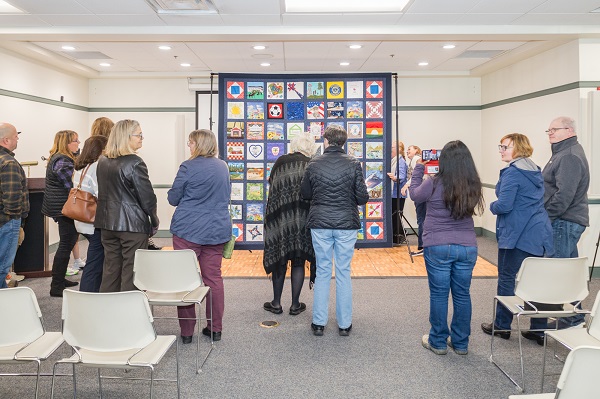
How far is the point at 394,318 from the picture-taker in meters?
4.35

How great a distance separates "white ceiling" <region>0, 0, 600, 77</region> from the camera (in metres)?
4.93

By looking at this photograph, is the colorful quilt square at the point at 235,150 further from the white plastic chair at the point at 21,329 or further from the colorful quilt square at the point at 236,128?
the white plastic chair at the point at 21,329

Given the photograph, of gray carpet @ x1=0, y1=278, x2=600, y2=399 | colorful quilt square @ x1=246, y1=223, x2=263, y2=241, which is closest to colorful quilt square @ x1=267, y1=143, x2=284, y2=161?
colorful quilt square @ x1=246, y1=223, x2=263, y2=241

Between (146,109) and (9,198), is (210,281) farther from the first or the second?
(146,109)

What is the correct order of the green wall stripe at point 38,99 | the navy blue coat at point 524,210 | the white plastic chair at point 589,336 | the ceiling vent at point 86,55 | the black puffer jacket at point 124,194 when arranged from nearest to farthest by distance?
the white plastic chair at point 589,336, the black puffer jacket at point 124,194, the navy blue coat at point 524,210, the green wall stripe at point 38,99, the ceiling vent at point 86,55

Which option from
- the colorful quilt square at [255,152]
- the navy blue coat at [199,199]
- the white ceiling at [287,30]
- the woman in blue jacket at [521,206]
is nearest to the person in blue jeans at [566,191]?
the woman in blue jacket at [521,206]

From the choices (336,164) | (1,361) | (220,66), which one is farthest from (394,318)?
(220,66)

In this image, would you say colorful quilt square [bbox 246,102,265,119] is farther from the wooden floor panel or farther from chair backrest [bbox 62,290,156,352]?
chair backrest [bbox 62,290,156,352]

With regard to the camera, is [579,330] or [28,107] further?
[28,107]

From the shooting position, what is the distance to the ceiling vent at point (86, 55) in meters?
7.01

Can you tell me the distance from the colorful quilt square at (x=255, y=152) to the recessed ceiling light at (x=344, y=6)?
1.87 m

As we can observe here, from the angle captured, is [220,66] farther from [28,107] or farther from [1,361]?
[1,361]

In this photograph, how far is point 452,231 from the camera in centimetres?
330

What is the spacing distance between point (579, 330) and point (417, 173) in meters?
1.87
